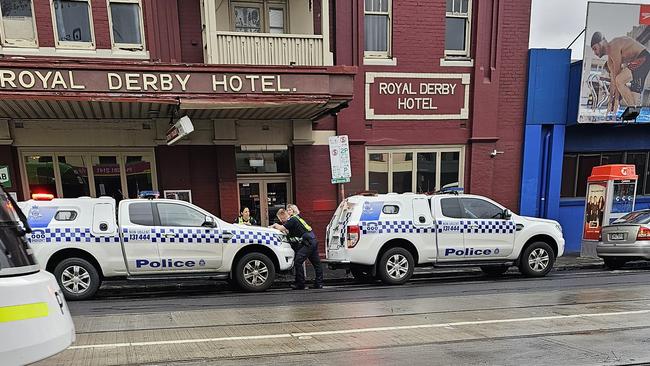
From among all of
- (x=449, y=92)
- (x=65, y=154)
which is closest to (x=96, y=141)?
(x=65, y=154)

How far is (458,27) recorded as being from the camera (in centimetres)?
1174

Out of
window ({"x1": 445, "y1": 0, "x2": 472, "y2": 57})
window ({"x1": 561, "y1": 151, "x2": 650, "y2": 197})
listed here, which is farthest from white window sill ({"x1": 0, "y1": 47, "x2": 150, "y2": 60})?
window ({"x1": 561, "y1": 151, "x2": 650, "y2": 197})

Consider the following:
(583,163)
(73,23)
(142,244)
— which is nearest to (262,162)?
(142,244)

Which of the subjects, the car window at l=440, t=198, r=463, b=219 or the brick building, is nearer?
the car window at l=440, t=198, r=463, b=219

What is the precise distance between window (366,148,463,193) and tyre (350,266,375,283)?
339cm

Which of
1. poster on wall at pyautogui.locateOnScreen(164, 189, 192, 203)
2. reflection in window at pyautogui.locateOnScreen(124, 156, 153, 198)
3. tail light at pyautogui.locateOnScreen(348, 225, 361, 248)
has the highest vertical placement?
reflection in window at pyautogui.locateOnScreen(124, 156, 153, 198)

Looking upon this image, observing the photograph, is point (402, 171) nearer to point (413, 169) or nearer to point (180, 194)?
point (413, 169)

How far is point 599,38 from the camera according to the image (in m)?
11.2

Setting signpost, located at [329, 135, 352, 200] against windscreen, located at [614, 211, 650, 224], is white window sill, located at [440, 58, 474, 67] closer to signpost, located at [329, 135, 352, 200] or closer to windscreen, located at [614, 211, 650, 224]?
signpost, located at [329, 135, 352, 200]

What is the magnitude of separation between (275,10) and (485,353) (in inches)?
397

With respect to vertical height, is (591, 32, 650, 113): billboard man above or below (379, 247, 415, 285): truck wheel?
above

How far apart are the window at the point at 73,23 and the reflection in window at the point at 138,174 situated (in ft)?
10.0

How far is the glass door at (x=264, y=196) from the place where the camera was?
440 inches

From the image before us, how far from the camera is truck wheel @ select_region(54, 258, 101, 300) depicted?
668 centimetres
